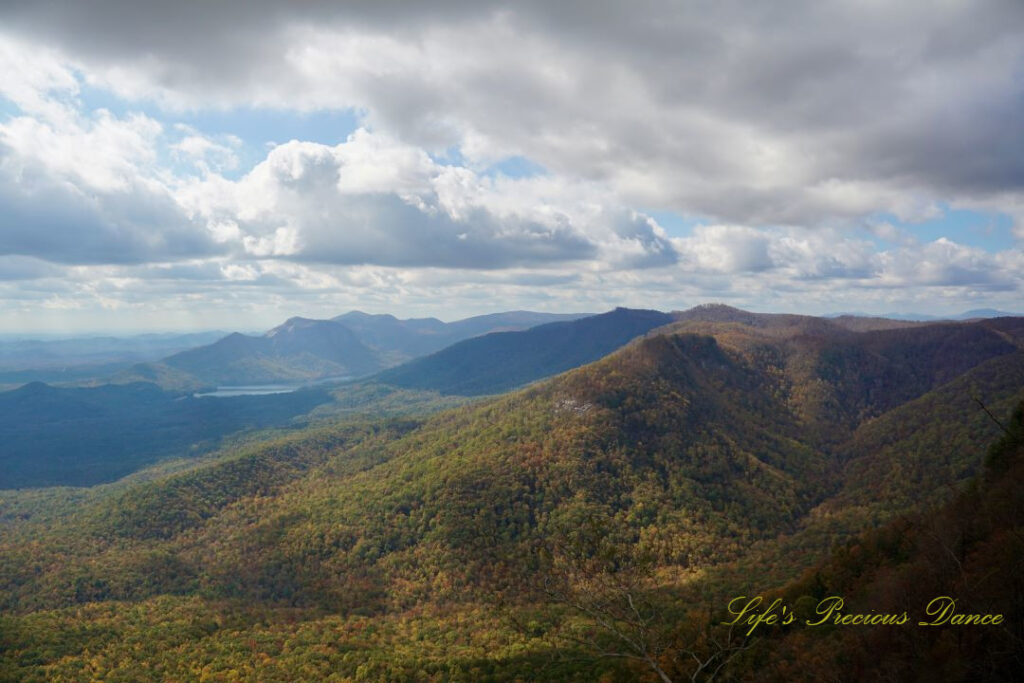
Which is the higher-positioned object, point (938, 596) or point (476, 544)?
point (938, 596)

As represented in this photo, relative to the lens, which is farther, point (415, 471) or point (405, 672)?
point (415, 471)

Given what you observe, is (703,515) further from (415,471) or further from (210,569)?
(210,569)

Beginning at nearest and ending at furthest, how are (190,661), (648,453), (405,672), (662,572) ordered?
(405,672), (190,661), (662,572), (648,453)

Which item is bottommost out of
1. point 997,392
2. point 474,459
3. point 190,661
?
point 190,661

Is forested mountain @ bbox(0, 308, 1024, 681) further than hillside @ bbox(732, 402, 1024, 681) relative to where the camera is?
Yes

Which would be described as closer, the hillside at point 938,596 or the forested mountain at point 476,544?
the hillside at point 938,596

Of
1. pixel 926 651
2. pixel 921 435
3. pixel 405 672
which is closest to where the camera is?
pixel 926 651

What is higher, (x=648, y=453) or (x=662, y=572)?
(x=648, y=453)

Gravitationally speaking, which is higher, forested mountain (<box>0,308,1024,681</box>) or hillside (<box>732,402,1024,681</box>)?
hillside (<box>732,402,1024,681</box>)

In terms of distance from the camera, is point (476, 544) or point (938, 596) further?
point (476, 544)

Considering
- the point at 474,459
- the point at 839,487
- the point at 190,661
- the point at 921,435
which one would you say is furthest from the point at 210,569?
the point at 921,435

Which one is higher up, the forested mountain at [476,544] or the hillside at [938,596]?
the hillside at [938,596]
